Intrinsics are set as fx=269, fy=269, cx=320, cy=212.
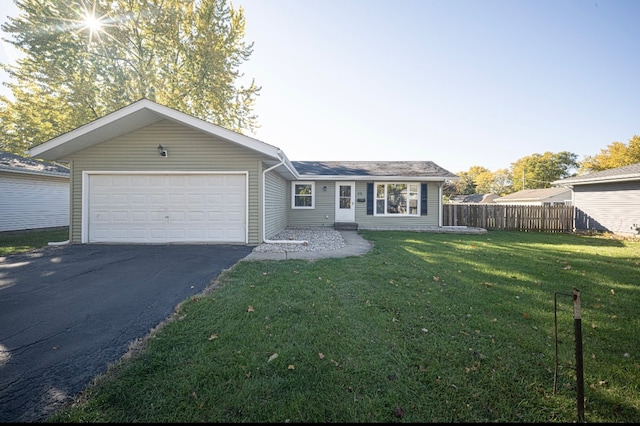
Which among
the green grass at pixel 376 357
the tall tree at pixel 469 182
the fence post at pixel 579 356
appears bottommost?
the green grass at pixel 376 357

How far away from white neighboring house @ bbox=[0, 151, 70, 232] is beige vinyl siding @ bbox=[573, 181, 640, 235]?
2633cm

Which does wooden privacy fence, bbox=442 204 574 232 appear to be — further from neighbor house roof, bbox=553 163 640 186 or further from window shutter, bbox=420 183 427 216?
window shutter, bbox=420 183 427 216

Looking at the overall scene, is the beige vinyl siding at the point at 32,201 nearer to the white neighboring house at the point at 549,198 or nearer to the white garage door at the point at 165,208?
the white garage door at the point at 165,208

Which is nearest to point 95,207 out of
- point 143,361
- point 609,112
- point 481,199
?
point 143,361

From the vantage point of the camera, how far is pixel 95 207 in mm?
8227

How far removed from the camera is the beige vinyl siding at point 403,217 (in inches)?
527

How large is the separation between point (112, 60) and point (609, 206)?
27.4 m

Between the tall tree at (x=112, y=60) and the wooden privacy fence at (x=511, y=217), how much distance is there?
1534cm

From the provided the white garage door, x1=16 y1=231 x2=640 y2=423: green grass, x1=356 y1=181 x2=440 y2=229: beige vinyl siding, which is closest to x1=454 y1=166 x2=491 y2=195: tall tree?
x1=356 y1=181 x2=440 y2=229: beige vinyl siding

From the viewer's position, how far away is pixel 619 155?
107 ft

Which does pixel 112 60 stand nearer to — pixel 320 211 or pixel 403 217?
pixel 320 211

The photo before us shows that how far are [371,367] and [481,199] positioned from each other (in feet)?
180

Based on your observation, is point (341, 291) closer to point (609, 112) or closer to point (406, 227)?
point (406, 227)

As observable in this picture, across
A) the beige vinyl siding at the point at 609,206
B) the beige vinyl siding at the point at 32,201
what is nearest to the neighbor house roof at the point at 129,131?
the beige vinyl siding at the point at 32,201
